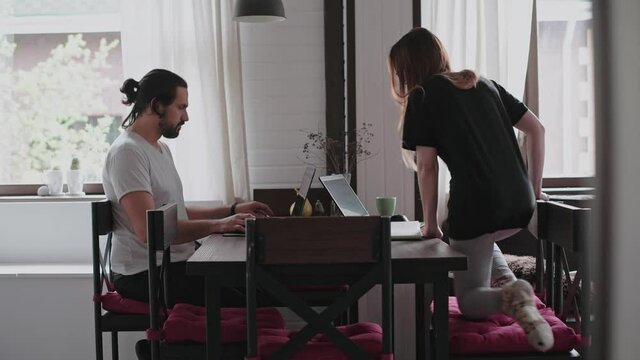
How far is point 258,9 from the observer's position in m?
3.66

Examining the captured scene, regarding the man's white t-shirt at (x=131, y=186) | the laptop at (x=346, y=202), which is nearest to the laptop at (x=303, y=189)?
the laptop at (x=346, y=202)

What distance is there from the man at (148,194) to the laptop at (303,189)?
283 mm

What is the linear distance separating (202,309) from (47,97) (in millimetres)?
2543

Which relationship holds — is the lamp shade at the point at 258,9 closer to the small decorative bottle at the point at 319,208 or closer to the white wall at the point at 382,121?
the white wall at the point at 382,121

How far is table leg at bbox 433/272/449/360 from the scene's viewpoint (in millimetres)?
2244

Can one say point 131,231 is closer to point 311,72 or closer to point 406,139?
point 406,139

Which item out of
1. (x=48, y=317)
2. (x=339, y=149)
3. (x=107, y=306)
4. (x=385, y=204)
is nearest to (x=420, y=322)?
(x=385, y=204)

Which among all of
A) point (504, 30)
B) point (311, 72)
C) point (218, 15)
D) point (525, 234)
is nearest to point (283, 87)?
point (311, 72)

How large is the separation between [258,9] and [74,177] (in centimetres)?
169

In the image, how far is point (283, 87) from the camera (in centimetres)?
446

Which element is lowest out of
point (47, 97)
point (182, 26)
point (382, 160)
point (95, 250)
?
point (95, 250)

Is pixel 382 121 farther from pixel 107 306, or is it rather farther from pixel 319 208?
pixel 107 306

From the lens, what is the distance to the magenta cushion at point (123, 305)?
292 cm

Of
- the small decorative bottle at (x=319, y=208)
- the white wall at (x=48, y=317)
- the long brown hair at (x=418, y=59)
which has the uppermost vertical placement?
the long brown hair at (x=418, y=59)
